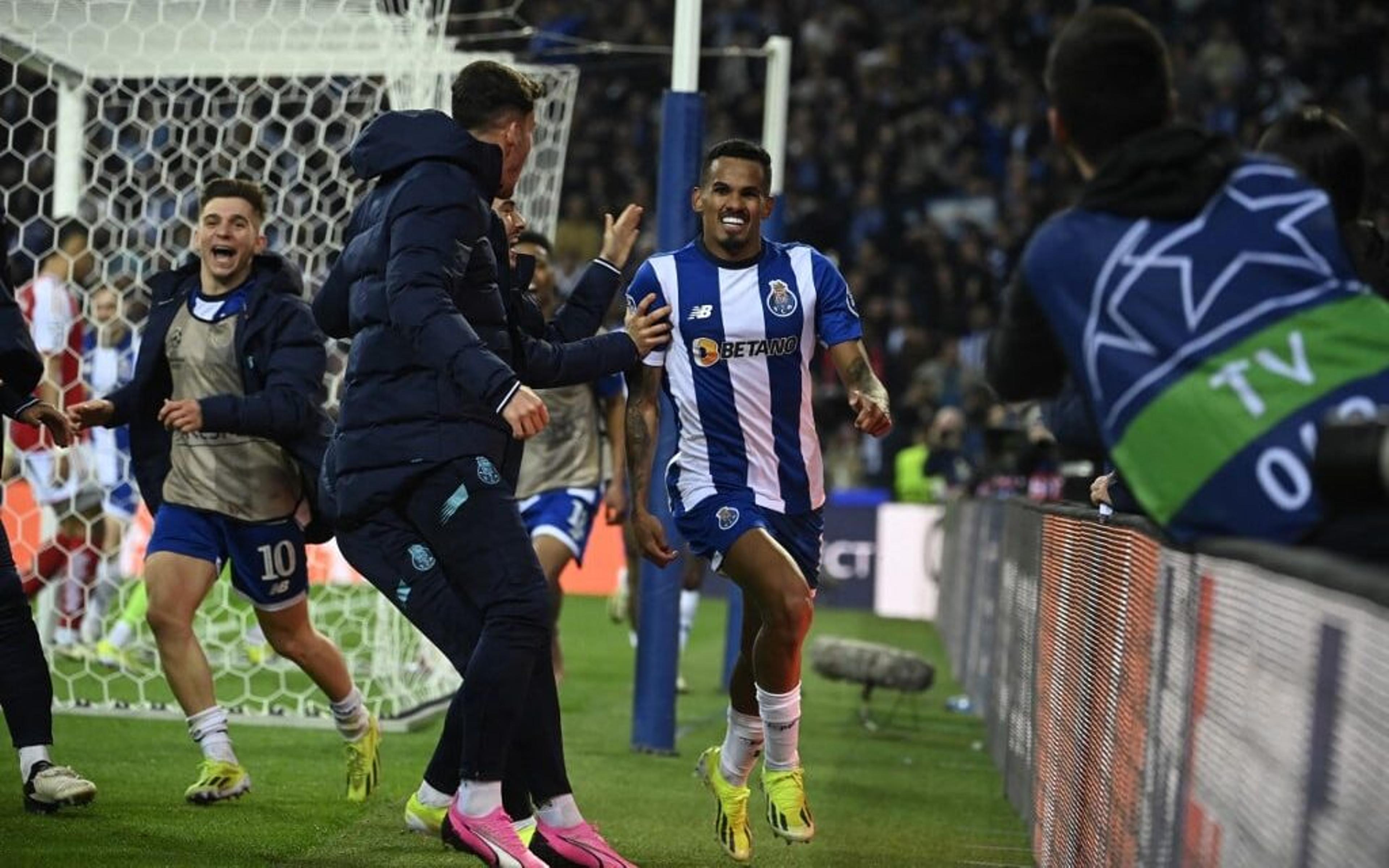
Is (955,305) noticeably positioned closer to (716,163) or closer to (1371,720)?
(716,163)

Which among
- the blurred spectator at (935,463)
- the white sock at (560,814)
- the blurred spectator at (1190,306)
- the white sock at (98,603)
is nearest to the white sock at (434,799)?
the white sock at (560,814)

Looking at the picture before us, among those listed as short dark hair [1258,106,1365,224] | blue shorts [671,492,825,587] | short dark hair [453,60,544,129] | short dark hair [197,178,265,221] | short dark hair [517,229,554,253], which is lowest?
blue shorts [671,492,825,587]

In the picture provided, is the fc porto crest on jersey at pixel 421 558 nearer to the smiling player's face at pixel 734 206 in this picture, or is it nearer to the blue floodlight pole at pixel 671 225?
the smiling player's face at pixel 734 206

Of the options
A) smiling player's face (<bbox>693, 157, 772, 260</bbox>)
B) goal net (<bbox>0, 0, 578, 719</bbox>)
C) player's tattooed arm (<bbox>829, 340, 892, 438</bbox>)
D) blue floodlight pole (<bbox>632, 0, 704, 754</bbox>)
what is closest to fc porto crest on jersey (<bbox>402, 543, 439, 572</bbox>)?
player's tattooed arm (<bbox>829, 340, 892, 438</bbox>)

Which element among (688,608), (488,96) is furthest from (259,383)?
Answer: (688,608)

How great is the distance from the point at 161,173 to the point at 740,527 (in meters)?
5.00

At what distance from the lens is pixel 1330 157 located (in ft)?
16.0

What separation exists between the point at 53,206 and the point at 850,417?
1148 cm

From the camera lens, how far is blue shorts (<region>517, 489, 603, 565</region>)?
8.78 m

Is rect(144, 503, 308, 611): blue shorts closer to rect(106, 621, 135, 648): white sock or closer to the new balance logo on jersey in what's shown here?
→ the new balance logo on jersey

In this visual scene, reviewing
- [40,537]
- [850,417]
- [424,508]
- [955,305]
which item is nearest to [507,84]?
[424,508]

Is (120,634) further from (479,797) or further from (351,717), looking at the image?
(479,797)

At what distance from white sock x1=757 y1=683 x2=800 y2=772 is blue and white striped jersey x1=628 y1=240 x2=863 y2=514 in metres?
0.59

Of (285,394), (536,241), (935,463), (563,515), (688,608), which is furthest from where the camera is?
(935,463)
